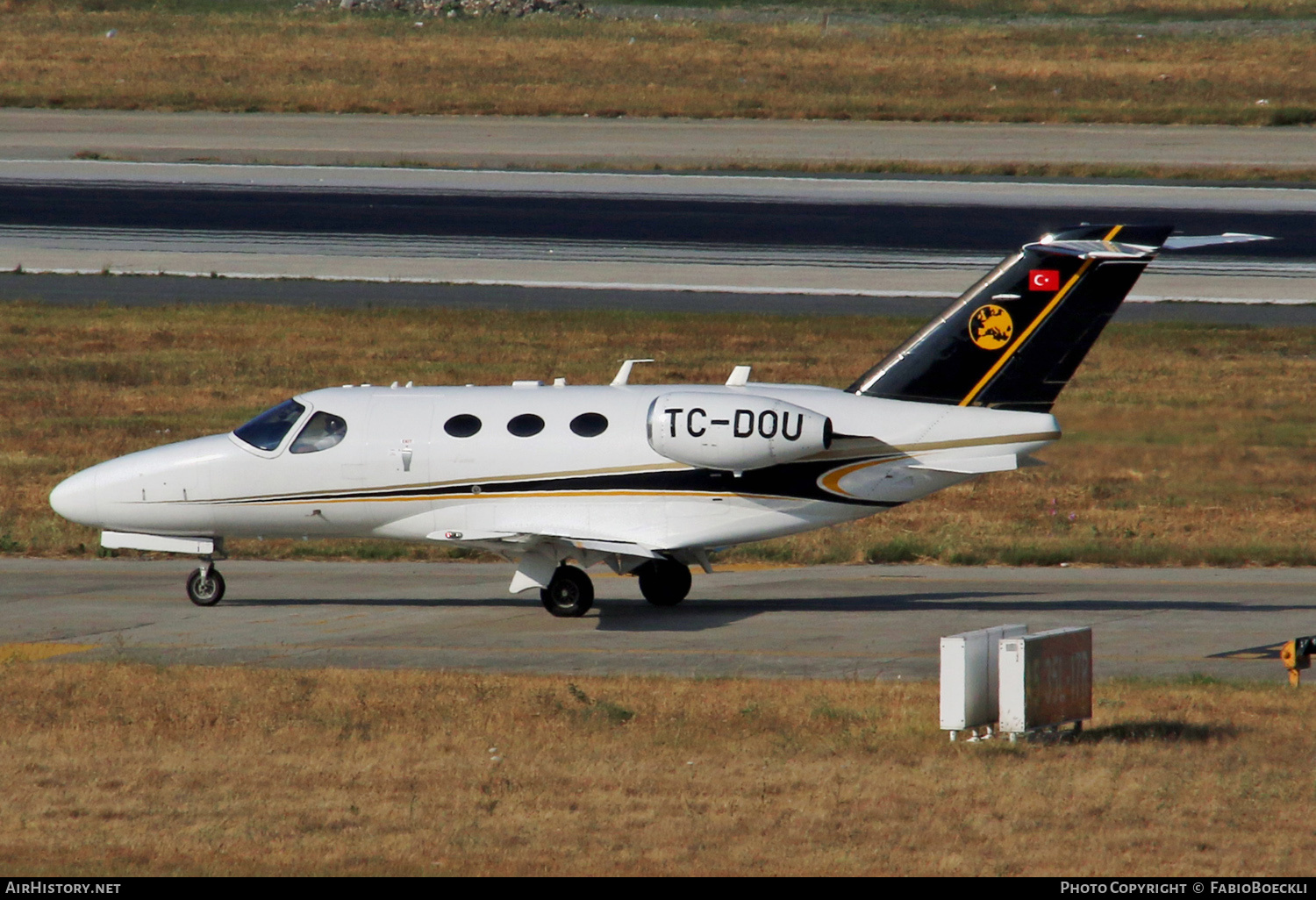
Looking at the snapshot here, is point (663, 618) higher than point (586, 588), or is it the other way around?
point (586, 588)

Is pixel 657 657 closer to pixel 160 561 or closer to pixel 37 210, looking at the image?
pixel 160 561

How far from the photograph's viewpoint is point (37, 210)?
55.0m

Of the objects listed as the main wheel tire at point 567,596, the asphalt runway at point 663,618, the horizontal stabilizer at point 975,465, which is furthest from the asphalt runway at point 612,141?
the horizontal stabilizer at point 975,465

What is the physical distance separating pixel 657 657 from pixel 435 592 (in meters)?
6.16

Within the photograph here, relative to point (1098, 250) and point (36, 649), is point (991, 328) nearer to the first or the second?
point (1098, 250)

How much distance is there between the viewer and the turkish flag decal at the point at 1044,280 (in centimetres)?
2151

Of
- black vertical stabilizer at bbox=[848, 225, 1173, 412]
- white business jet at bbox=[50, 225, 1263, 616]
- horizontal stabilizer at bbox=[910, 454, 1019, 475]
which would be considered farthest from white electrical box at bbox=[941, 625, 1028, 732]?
black vertical stabilizer at bbox=[848, 225, 1173, 412]

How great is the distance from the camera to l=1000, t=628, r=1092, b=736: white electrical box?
14.6 meters

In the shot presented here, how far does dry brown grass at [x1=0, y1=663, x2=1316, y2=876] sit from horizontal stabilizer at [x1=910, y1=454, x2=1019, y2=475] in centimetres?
439

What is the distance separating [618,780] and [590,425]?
29.0 feet

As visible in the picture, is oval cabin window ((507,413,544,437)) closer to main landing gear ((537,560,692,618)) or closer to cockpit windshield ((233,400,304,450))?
main landing gear ((537,560,692,618))

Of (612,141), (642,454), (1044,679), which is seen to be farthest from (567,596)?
(612,141)

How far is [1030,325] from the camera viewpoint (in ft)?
70.9

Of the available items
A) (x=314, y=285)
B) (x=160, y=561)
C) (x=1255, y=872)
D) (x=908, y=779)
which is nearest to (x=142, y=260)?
(x=314, y=285)
